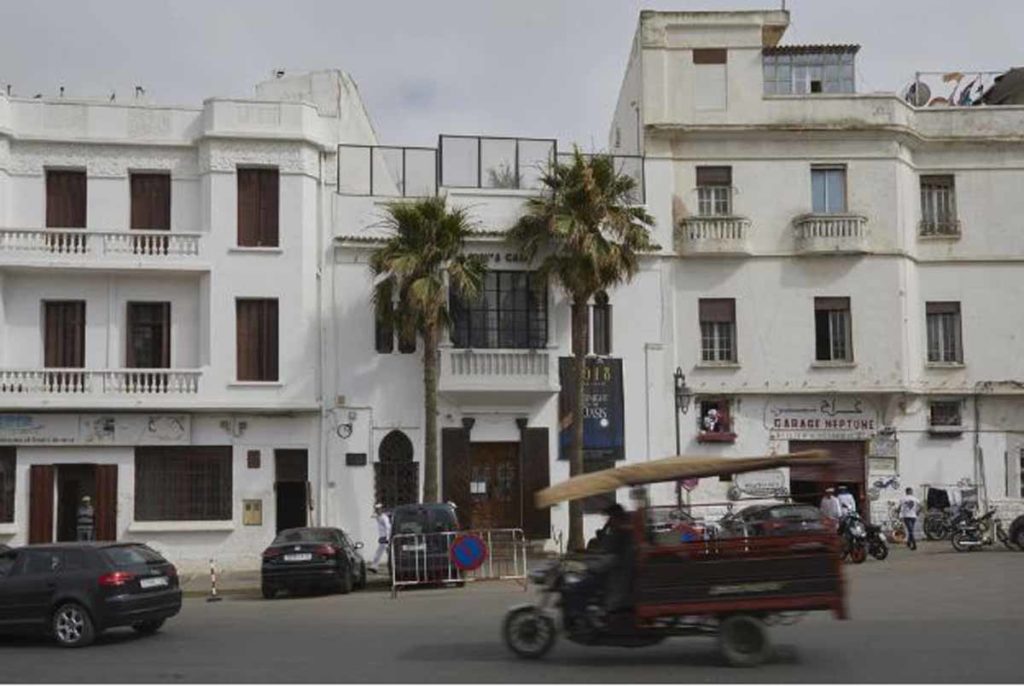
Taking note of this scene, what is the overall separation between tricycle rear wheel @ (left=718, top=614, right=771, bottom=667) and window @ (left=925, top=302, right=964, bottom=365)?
22.0 metres

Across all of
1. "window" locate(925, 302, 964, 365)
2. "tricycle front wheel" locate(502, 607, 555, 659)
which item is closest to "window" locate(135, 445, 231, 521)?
"tricycle front wheel" locate(502, 607, 555, 659)

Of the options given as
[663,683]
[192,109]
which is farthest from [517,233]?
[663,683]

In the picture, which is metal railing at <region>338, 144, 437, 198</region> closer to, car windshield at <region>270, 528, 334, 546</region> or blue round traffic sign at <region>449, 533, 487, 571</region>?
car windshield at <region>270, 528, 334, 546</region>

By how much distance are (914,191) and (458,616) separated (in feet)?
69.8

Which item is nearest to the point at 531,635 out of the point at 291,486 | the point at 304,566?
the point at 304,566

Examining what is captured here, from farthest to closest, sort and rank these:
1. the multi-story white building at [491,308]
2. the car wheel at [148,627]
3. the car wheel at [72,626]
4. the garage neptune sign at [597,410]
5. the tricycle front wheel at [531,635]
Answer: the garage neptune sign at [597,410], the multi-story white building at [491,308], the car wheel at [148,627], the car wheel at [72,626], the tricycle front wheel at [531,635]

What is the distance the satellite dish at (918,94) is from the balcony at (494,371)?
598 inches

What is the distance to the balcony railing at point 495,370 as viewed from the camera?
29.6m

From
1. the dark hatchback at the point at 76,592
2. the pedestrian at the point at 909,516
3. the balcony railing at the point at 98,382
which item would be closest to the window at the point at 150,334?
the balcony railing at the point at 98,382

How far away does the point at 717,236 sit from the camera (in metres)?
31.6

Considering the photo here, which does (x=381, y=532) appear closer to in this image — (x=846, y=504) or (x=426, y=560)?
(x=426, y=560)

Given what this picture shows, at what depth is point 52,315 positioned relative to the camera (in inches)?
1160

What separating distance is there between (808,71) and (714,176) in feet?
14.1

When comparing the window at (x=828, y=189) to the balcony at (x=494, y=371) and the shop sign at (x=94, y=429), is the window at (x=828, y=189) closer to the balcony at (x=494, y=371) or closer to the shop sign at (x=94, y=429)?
the balcony at (x=494, y=371)
